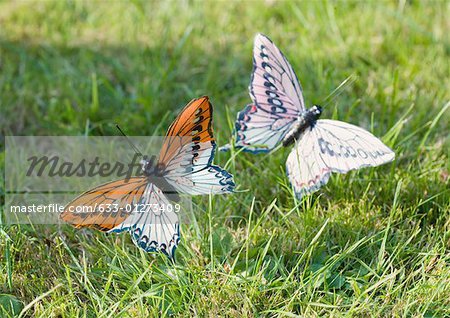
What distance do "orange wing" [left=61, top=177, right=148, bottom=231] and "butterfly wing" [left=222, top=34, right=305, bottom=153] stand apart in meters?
0.52

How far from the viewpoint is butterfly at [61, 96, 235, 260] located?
2023 millimetres

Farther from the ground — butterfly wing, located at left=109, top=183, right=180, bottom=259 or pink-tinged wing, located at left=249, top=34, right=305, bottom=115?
pink-tinged wing, located at left=249, top=34, right=305, bottom=115

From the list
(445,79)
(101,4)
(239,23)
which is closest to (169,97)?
(239,23)

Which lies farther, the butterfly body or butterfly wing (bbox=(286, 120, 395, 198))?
the butterfly body

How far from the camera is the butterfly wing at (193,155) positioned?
209cm

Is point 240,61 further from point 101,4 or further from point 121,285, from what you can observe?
point 121,285

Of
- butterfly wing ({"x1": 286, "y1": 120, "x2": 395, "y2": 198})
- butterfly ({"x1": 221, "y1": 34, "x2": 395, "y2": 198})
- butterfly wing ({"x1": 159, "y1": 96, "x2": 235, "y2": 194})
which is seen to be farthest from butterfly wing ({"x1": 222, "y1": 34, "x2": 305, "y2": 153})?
butterfly wing ({"x1": 159, "y1": 96, "x2": 235, "y2": 194})

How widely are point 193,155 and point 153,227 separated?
10.7 inches

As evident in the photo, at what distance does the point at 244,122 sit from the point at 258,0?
1.49 metres

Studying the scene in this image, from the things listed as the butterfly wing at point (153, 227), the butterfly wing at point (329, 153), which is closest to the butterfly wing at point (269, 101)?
the butterfly wing at point (329, 153)

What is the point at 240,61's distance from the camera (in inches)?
131

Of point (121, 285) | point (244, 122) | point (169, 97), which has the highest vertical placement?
point (244, 122)

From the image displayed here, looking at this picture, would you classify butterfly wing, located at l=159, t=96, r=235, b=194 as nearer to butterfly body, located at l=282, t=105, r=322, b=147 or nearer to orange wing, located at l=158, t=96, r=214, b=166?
orange wing, located at l=158, t=96, r=214, b=166

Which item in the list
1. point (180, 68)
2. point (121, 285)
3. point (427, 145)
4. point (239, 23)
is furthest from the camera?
point (239, 23)
